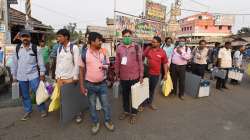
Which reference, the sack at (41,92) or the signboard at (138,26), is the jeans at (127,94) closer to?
the sack at (41,92)

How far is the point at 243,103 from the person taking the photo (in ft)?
18.3

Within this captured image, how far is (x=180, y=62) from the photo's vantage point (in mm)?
5559

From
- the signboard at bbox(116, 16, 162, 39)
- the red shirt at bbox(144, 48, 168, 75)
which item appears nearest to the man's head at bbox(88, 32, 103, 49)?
the red shirt at bbox(144, 48, 168, 75)

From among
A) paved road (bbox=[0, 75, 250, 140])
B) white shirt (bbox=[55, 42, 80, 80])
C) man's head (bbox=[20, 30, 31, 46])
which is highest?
man's head (bbox=[20, 30, 31, 46])

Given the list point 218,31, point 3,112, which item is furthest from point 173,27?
point 218,31

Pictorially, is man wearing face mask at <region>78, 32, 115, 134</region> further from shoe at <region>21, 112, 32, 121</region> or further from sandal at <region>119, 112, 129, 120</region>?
shoe at <region>21, 112, 32, 121</region>

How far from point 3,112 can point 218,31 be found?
53.8 metres

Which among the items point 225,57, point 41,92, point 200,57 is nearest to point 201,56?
point 200,57

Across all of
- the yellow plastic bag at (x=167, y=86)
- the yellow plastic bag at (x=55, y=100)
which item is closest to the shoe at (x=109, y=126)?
the yellow plastic bag at (x=55, y=100)

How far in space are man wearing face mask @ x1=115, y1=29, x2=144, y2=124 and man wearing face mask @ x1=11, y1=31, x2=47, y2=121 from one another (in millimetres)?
1485

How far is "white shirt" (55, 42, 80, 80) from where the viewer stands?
3727mm

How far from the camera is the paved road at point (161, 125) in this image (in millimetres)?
3539

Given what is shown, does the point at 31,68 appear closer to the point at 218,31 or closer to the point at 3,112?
the point at 3,112

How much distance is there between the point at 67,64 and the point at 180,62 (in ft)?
10.1
